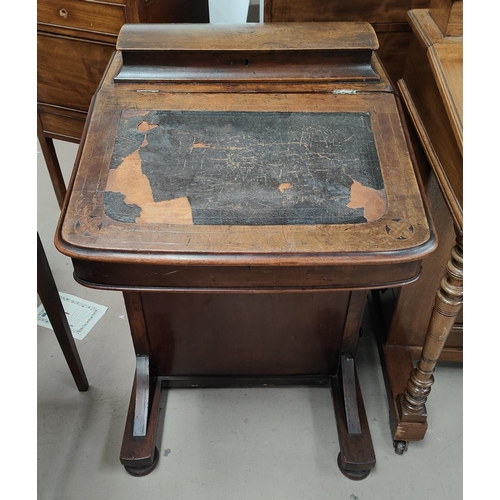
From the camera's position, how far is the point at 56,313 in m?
1.54

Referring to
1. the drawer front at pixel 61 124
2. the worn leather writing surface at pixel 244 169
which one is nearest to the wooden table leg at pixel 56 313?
the worn leather writing surface at pixel 244 169

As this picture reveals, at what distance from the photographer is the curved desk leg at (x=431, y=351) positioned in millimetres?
1122

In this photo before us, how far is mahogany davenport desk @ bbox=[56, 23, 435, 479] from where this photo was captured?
910mm

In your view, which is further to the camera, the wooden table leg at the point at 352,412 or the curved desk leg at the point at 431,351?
the wooden table leg at the point at 352,412

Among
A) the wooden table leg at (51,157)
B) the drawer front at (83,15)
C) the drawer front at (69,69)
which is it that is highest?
the drawer front at (83,15)

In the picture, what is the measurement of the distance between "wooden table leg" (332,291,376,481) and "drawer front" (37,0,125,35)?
1.18 m

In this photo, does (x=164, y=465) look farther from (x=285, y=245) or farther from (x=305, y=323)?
(x=285, y=245)

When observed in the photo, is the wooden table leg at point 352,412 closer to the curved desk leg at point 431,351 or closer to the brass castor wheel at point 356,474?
the brass castor wheel at point 356,474

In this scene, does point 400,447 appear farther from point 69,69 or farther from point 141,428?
point 69,69

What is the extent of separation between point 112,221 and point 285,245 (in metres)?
0.32

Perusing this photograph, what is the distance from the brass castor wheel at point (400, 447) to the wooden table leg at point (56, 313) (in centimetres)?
103

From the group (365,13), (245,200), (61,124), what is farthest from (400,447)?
(61,124)

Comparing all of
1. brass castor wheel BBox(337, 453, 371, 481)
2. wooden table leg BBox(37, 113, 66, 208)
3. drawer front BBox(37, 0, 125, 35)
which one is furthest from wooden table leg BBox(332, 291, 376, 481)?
wooden table leg BBox(37, 113, 66, 208)

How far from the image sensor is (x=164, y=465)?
155 cm
